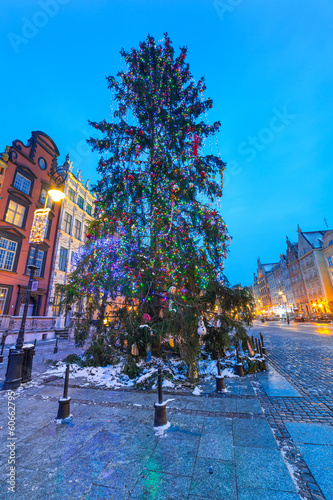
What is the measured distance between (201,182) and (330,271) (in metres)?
46.1

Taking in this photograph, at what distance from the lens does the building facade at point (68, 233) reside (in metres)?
26.7

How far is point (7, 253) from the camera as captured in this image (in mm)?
21531

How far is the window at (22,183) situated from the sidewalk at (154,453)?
23.7 metres

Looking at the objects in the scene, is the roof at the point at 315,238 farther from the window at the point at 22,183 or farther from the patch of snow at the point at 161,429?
the patch of snow at the point at 161,429

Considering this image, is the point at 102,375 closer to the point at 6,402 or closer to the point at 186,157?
the point at 6,402

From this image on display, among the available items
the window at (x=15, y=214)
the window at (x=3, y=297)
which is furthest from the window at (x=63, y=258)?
the window at (x=3, y=297)

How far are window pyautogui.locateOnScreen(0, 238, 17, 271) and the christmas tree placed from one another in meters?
16.7

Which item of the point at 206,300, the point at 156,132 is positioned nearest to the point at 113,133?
the point at 156,132

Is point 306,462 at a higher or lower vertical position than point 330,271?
lower

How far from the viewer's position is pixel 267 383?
6.73 metres

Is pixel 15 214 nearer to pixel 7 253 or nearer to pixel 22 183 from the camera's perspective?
pixel 22 183

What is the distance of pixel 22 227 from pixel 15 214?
1.43 m

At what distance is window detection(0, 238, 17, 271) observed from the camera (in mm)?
21013

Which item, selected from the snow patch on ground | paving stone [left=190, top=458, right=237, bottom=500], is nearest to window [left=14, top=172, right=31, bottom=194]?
the snow patch on ground
